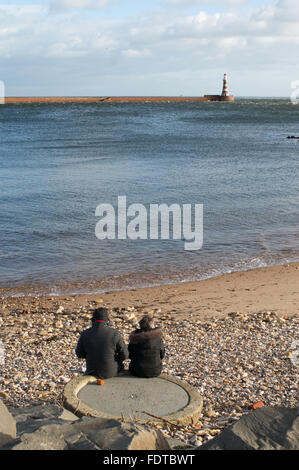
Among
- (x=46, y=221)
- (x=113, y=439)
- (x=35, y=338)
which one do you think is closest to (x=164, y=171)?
(x=46, y=221)

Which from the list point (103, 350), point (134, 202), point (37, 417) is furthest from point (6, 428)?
point (134, 202)

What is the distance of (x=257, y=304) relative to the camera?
1151cm

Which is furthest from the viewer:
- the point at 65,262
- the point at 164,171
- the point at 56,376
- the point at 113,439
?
the point at 164,171

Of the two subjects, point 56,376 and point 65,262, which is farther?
point 65,262

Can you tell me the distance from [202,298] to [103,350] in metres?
5.48

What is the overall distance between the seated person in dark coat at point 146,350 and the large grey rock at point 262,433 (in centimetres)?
233

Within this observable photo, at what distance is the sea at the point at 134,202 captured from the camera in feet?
45.9

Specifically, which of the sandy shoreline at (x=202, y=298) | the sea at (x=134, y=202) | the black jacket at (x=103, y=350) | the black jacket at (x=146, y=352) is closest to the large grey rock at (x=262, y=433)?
the black jacket at (x=146, y=352)

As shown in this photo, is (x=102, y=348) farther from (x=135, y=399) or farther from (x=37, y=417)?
(x=37, y=417)

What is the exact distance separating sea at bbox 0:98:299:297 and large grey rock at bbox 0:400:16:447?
8.05 m

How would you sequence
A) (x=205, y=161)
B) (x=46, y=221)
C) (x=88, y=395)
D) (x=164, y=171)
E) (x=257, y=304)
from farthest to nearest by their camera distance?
1. (x=205, y=161)
2. (x=164, y=171)
3. (x=46, y=221)
4. (x=257, y=304)
5. (x=88, y=395)
